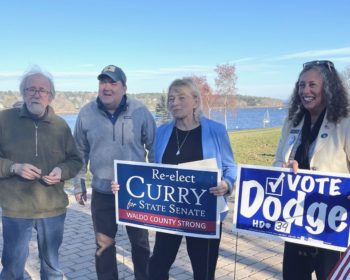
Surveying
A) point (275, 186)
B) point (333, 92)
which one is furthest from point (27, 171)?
point (333, 92)

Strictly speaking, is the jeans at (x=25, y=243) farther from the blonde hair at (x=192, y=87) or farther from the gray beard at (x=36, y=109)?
the blonde hair at (x=192, y=87)

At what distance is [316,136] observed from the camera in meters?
2.86

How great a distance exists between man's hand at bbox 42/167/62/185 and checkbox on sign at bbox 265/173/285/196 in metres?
1.79

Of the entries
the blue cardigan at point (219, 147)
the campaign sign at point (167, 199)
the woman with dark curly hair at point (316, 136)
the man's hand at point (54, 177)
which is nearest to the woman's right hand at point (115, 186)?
the campaign sign at point (167, 199)

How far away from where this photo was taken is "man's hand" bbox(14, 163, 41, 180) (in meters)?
3.13

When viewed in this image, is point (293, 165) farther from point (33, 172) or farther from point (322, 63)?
point (33, 172)

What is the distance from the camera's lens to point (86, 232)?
6.19 meters

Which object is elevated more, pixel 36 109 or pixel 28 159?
pixel 36 109

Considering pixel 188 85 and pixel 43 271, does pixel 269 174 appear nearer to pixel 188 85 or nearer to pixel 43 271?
pixel 188 85

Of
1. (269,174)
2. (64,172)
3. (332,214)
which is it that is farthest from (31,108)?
(332,214)

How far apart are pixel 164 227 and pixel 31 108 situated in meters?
1.58

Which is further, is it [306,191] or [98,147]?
[98,147]

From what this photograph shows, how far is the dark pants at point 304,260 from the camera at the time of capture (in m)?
2.89

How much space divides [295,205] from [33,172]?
2.17 meters
